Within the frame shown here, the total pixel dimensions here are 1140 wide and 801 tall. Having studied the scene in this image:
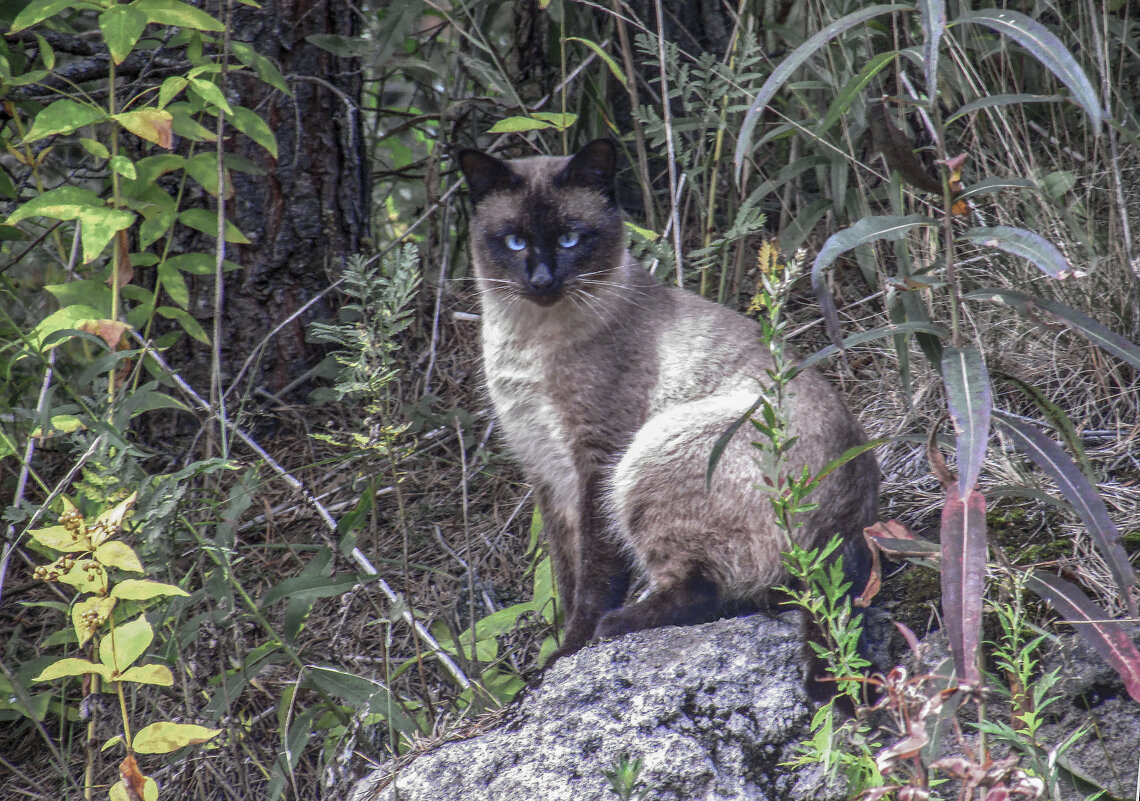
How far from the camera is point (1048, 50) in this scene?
5.63 ft

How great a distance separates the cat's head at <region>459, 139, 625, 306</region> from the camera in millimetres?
3283

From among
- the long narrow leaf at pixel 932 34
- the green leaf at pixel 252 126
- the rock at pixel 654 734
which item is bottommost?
the rock at pixel 654 734

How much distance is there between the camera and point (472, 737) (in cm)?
224

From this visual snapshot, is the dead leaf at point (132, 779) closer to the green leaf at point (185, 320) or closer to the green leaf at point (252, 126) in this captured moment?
→ the green leaf at point (185, 320)

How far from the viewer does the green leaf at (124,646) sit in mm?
1950

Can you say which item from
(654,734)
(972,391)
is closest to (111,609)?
(654,734)

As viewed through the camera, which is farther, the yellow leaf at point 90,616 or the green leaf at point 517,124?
the green leaf at point 517,124

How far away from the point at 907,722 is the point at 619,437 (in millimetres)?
1923

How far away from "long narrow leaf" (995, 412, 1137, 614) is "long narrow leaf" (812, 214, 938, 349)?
0.35m

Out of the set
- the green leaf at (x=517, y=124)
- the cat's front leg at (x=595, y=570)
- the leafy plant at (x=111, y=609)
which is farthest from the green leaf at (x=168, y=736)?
the green leaf at (x=517, y=124)

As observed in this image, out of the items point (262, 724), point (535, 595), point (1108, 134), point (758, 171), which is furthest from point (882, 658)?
point (758, 171)

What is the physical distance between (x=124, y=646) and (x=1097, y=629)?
175cm

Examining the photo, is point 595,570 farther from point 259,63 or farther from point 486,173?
point 259,63

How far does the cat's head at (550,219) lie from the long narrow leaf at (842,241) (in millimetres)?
1467
